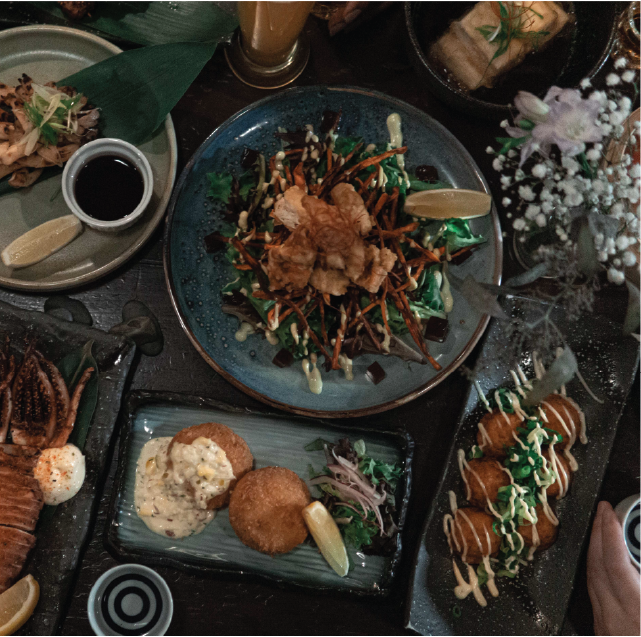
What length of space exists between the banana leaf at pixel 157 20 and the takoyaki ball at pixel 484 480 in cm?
203

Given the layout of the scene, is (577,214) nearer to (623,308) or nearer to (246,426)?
(623,308)

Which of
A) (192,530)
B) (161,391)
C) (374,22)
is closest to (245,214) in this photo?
(161,391)

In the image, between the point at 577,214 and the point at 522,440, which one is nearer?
the point at 577,214

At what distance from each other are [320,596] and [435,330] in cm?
118

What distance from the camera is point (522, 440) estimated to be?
7.60 ft

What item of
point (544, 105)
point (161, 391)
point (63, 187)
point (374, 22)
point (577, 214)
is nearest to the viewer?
point (544, 105)

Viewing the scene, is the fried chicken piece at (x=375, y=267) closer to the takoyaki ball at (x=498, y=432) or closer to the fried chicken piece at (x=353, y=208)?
the fried chicken piece at (x=353, y=208)

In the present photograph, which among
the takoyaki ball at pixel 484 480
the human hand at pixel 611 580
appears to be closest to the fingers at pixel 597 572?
the human hand at pixel 611 580

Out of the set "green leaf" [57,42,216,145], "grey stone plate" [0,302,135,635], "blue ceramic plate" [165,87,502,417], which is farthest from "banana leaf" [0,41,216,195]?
"grey stone plate" [0,302,135,635]

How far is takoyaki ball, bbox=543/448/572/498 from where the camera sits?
2332 millimetres

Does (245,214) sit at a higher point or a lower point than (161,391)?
higher

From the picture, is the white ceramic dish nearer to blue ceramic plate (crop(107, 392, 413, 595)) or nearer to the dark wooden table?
the dark wooden table

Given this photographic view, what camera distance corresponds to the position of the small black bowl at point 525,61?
2.25m

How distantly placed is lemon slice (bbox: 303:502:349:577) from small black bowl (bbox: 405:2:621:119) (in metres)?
1.69
